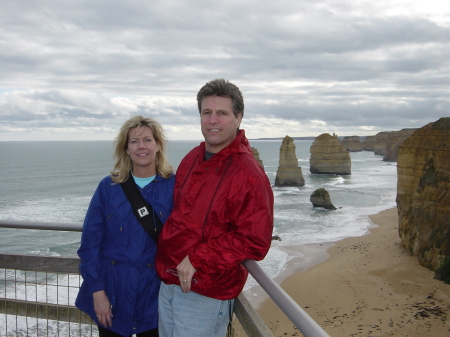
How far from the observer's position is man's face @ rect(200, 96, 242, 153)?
2797 millimetres

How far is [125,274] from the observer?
3066 millimetres

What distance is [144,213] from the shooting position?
120 inches

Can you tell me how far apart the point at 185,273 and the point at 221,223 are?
37cm

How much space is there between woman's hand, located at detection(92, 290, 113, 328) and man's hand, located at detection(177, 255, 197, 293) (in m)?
0.80

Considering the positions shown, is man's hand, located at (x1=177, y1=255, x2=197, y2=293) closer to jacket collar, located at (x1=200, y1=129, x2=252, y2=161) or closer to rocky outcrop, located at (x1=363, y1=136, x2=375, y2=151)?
jacket collar, located at (x1=200, y1=129, x2=252, y2=161)

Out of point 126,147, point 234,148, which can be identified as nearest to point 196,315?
point 234,148

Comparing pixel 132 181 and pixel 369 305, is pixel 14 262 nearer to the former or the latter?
pixel 132 181

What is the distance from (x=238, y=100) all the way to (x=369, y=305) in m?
13.2

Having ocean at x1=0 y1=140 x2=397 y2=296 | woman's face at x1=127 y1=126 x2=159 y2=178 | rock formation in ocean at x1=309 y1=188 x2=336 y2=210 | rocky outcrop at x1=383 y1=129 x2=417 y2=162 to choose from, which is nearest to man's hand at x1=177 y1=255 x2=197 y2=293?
woman's face at x1=127 y1=126 x2=159 y2=178

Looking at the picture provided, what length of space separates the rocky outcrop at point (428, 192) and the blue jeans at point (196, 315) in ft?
52.2

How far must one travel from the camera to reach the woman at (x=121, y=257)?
3.05 m

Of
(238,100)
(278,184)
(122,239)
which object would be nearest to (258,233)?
(238,100)

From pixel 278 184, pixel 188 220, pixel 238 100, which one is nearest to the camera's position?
pixel 188 220

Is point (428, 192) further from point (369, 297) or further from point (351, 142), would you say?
point (351, 142)
